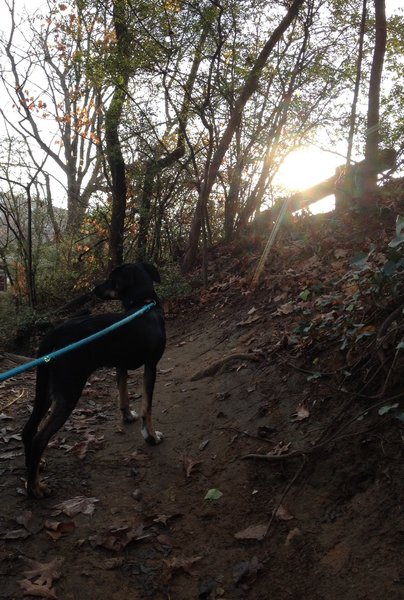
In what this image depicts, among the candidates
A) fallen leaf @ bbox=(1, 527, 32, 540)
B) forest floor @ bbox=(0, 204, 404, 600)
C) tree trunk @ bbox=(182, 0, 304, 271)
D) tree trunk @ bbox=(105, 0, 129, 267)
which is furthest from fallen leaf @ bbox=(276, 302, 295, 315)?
tree trunk @ bbox=(105, 0, 129, 267)

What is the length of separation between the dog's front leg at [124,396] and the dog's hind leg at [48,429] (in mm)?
1304

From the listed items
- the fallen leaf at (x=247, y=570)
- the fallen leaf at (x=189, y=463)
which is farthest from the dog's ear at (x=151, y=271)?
the fallen leaf at (x=247, y=570)

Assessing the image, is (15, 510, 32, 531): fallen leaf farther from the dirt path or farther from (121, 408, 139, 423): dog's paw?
(121, 408, 139, 423): dog's paw

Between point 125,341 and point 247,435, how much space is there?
1.35 metres

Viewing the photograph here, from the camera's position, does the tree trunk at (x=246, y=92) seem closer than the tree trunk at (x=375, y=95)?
No

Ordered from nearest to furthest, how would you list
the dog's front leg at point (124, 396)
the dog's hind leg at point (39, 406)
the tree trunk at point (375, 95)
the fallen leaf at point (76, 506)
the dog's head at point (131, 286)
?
the fallen leaf at point (76, 506) < the dog's hind leg at point (39, 406) < the dog's head at point (131, 286) < the dog's front leg at point (124, 396) < the tree trunk at point (375, 95)

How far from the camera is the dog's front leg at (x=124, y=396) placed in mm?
5094

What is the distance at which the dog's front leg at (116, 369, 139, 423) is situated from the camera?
509 cm

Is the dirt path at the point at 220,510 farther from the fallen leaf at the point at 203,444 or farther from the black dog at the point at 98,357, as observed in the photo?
the black dog at the point at 98,357

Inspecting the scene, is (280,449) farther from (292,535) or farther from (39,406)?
(39,406)

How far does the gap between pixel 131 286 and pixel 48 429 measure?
1.88 metres

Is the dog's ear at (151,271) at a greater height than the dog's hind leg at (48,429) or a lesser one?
greater

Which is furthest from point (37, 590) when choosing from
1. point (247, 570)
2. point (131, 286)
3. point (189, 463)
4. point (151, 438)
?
point (131, 286)

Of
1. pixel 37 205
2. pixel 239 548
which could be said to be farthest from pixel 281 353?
pixel 37 205
